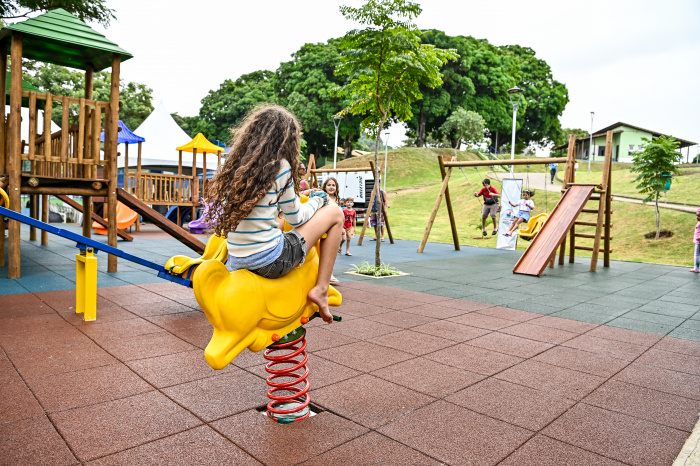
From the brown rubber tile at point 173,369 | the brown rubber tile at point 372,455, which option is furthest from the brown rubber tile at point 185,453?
the brown rubber tile at point 173,369

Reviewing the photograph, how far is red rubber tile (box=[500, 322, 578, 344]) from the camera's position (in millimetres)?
4406

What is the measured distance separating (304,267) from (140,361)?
1820 mm

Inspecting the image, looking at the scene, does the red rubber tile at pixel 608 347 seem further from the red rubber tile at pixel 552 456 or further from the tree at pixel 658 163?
the tree at pixel 658 163

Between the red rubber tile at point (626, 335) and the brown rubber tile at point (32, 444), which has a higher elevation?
the brown rubber tile at point (32, 444)

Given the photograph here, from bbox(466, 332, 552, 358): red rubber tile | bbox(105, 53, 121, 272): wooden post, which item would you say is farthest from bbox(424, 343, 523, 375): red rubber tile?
bbox(105, 53, 121, 272): wooden post

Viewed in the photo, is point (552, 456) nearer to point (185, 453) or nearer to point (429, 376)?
point (429, 376)

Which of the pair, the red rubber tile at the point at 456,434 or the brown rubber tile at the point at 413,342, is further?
the brown rubber tile at the point at 413,342

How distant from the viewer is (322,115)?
43.3 meters

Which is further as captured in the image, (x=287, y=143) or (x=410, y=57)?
(x=410, y=57)

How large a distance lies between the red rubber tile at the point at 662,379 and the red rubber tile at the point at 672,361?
0.37 feet

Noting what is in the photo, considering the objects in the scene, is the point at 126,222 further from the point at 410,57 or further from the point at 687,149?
the point at 687,149

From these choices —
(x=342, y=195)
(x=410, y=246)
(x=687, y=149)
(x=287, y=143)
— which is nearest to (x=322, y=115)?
(x=342, y=195)

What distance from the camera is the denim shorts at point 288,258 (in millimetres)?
2201

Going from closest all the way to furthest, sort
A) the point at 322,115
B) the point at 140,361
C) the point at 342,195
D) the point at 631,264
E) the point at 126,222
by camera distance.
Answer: the point at 140,361 → the point at 631,264 → the point at 126,222 → the point at 342,195 → the point at 322,115
